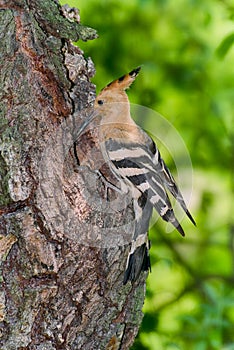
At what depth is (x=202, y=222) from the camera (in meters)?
4.94

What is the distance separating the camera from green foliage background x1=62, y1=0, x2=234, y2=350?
4.38 m

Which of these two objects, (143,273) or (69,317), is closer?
(69,317)

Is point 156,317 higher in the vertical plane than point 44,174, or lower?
lower

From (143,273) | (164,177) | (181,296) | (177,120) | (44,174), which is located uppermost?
(44,174)

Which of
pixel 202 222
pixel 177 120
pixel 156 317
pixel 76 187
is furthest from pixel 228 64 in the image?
pixel 76 187

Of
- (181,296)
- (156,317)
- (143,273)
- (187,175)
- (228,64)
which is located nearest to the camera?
(143,273)

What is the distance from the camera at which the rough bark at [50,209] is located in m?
2.30

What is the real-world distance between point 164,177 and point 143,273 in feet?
1.21

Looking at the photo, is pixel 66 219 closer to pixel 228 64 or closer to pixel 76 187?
pixel 76 187

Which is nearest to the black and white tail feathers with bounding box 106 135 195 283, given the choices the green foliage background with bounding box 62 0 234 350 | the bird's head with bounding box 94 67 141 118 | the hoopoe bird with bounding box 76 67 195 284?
the hoopoe bird with bounding box 76 67 195 284

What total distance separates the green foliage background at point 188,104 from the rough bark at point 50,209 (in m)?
1.81

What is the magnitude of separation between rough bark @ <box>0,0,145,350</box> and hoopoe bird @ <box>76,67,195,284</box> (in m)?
0.08

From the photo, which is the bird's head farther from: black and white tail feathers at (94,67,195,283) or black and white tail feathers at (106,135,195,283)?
black and white tail feathers at (106,135,195,283)

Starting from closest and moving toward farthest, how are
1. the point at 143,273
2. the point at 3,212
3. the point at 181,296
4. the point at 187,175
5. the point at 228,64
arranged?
1. the point at 3,212
2. the point at 143,273
3. the point at 187,175
4. the point at 181,296
5. the point at 228,64
